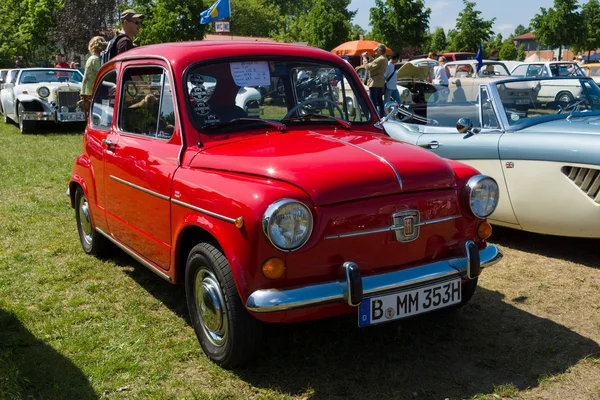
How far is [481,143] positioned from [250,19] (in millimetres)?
68356

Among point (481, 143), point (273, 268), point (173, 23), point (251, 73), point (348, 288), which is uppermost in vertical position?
point (173, 23)

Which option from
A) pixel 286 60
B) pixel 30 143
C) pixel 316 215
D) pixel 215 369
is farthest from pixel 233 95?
pixel 30 143

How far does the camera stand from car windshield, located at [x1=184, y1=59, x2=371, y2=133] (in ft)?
13.0

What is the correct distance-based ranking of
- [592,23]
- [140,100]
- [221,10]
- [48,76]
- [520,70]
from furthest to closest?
[592,23]
[520,70]
[221,10]
[48,76]
[140,100]

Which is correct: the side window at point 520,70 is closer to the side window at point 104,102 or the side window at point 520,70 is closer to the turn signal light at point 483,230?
the side window at point 104,102

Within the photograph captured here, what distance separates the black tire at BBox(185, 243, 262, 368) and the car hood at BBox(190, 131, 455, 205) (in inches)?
20.5

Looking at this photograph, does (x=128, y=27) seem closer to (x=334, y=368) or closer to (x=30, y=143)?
(x=334, y=368)

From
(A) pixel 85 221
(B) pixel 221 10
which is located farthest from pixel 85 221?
(B) pixel 221 10

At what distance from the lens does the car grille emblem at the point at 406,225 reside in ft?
10.7

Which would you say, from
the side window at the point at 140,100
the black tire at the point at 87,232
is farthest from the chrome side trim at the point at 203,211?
the black tire at the point at 87,232

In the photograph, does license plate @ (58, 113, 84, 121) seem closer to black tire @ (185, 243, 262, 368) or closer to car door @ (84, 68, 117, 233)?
car door @ (84, 68, 117, 233)

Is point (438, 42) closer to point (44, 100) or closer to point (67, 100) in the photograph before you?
point (67, 100)

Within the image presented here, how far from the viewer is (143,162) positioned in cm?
409

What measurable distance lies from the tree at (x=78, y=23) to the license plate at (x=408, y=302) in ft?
123
